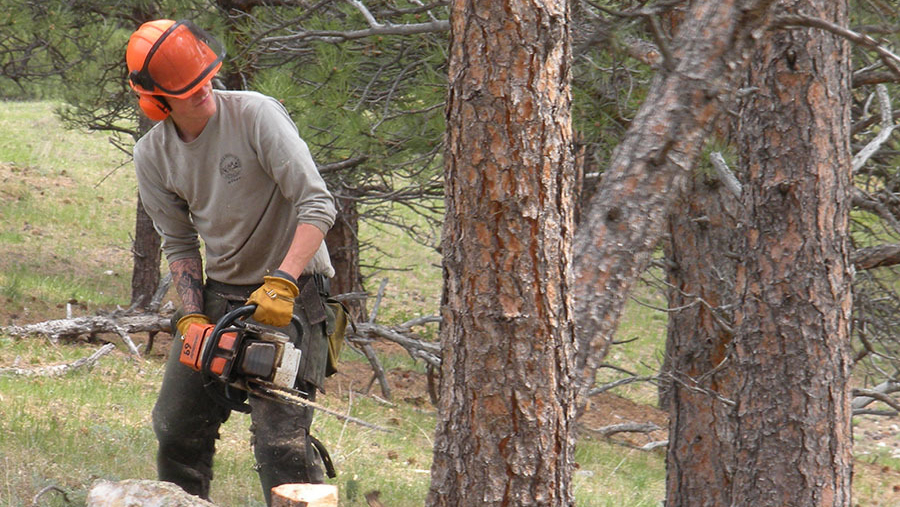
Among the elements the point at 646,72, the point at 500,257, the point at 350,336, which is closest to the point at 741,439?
the point at 646,72

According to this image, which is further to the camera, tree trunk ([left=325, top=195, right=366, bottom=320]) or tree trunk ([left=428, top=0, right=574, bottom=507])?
tree trunk ([left=325, top=195, right=366, bottom=320])

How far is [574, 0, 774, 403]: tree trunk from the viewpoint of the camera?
236 centimetres

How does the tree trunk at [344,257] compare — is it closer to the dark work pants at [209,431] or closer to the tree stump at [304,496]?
the dark work pants at [209,431]

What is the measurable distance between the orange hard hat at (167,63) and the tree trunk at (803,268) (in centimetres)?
263

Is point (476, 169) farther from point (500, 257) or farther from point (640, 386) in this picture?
point (640, 386)

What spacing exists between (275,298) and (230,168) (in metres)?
0.65

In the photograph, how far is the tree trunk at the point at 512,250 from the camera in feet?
7.98

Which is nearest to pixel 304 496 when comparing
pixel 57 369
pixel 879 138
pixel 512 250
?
pixel 512 250

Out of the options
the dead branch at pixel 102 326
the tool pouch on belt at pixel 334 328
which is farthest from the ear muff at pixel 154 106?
the dead branch at pixel 102 326

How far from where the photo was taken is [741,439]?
444 centimetres

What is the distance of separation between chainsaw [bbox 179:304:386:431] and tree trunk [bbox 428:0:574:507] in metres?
1.10

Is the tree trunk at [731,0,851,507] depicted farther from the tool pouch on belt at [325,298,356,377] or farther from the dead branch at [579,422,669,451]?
the dead branch at [579,422,669,451]

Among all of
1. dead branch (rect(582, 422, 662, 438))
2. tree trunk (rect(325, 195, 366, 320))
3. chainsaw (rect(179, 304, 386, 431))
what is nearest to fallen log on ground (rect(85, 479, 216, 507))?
chainsaw (rect(179, 304, 386, 431))

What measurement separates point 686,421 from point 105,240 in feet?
43.2
